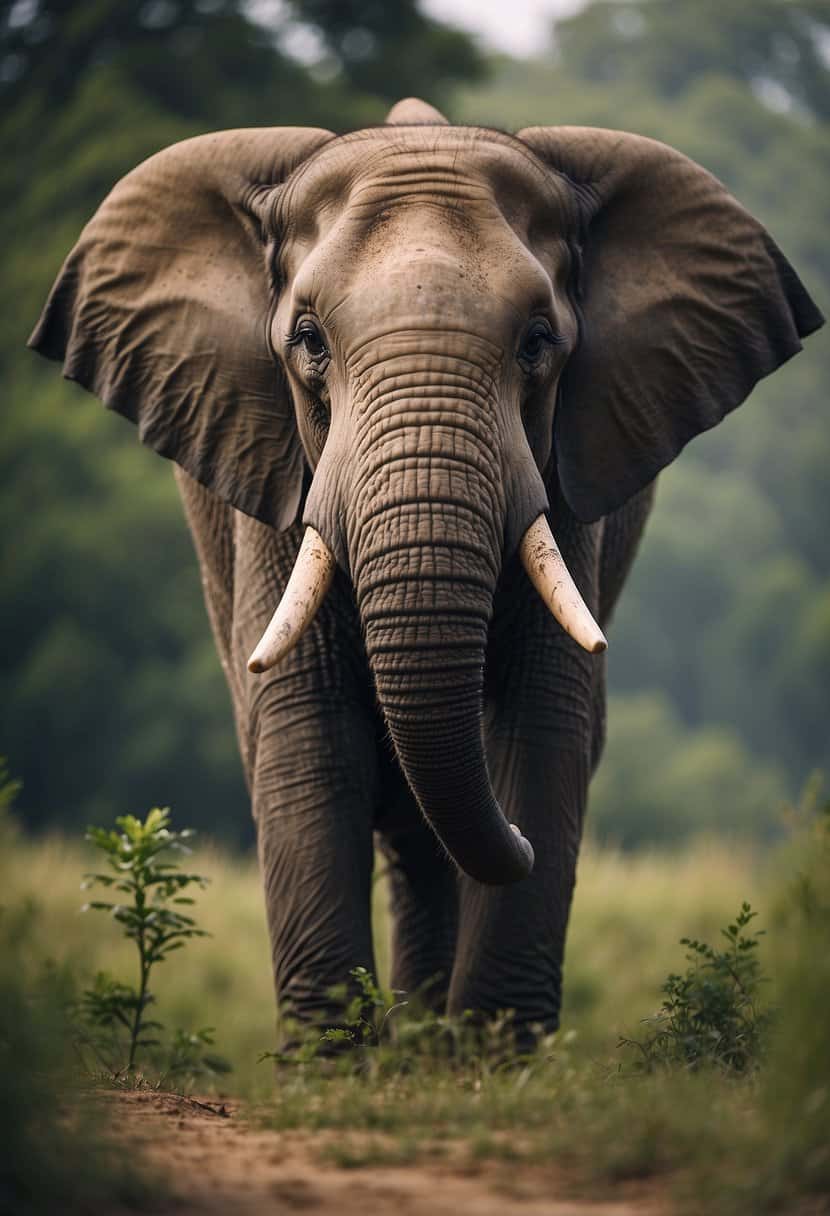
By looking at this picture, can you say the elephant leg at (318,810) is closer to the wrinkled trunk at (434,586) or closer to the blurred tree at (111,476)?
the wrinkled trunk at (434,586)

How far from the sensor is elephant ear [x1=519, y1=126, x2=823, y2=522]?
20.7 ft

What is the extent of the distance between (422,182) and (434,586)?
1226 millimetres

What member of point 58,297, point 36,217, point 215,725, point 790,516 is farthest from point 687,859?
point 790,516

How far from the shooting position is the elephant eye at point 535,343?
565 centimetres

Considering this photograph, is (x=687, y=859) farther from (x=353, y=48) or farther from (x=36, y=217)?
(x=353, y=48)

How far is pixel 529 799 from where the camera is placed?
20.1ft

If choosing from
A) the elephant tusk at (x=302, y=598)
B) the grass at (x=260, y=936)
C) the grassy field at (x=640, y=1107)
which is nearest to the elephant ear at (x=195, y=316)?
the elephant tusk at (x=302, y=598)

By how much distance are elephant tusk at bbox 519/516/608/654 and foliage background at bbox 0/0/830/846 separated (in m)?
26.3

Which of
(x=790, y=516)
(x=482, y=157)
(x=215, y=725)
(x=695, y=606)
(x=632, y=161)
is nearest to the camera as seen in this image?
(x=482, y=157)

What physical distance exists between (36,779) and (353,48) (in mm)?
15042

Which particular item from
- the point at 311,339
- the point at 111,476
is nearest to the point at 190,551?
the point at 111,476

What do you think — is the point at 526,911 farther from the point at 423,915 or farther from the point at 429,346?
the point at 423,915

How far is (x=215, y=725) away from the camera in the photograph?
105ft

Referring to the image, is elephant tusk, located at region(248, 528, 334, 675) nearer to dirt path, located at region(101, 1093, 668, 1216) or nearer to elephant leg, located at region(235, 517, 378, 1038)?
elephant leg, located at region(235, 517, 378, 1038)
